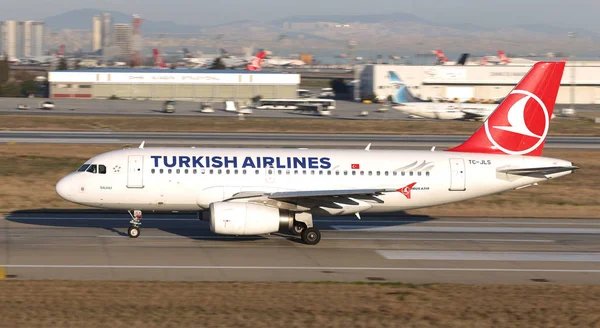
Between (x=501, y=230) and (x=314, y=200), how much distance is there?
31.2 feet

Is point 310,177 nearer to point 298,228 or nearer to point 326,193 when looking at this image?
point 326,193

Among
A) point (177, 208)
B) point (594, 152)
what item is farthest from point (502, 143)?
point (594, 152)

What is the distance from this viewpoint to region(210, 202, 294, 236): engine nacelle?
83.7 ft

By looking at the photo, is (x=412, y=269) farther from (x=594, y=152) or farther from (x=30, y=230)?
(x=594, y=152)

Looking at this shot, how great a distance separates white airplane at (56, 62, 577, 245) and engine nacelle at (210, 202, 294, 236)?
0.03 metres

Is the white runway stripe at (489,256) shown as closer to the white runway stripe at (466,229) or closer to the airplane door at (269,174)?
the white runway stripe at (466,229)

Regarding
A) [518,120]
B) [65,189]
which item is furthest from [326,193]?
[65,189]

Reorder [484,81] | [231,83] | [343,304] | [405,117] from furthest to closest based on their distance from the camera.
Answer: [484,81], [231,83], [405,117], [343,304]

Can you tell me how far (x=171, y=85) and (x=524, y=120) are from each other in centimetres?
10587

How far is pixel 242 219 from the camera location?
2556cm

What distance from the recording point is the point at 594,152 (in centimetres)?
5484

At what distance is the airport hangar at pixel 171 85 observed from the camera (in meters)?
126

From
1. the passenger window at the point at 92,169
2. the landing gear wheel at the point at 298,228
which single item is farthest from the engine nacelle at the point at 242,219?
the passenger window at the point at 92,169

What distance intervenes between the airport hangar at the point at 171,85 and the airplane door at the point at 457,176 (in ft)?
345
